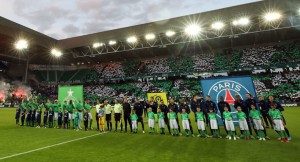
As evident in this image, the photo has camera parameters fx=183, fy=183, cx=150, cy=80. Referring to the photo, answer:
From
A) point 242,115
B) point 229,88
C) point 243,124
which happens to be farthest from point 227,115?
point 229,88

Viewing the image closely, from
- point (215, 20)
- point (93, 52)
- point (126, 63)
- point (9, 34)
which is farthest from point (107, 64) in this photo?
point (215, 20)

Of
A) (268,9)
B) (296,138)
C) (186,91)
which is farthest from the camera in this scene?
(186,91)

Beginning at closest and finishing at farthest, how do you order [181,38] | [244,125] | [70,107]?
[244,125] < [70,107] < [181,38]

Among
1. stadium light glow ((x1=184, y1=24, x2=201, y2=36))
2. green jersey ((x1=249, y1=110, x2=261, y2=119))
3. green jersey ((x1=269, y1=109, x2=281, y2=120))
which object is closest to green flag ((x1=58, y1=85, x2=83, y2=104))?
green jersey ((x1=249, y1=110, x2=261, y2=119))

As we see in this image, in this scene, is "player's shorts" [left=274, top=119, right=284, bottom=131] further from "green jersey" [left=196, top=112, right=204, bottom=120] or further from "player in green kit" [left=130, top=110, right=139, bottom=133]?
"player in green kit" [left=130, top=110, right=139, bottom=133]

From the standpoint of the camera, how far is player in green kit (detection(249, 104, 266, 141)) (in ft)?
27.0

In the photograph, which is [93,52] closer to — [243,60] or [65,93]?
[65,93]

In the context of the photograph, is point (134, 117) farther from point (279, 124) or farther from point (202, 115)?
point (279, 124)

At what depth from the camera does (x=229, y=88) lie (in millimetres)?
10203

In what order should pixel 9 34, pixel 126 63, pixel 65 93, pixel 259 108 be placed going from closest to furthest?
pixel 259 108, pixel 65 93, pixel 9 34, pixel 126 63

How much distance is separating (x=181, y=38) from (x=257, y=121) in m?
21.5

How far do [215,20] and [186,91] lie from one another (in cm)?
1300

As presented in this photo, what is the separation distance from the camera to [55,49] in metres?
31.5

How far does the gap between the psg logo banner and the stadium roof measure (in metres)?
14.6
